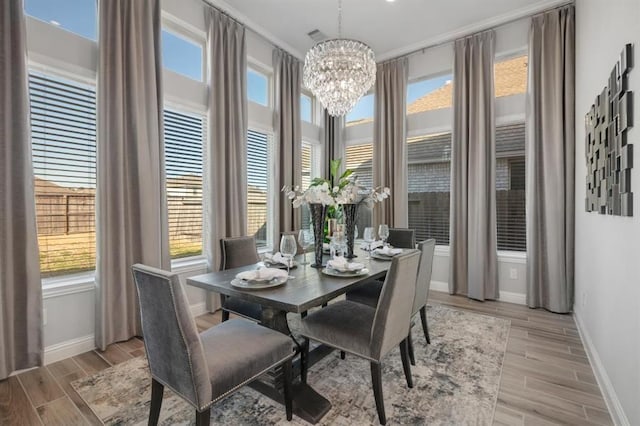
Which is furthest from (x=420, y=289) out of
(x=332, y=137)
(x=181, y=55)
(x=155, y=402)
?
(x=332, y=137)

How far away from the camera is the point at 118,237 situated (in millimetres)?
2740

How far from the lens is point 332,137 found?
545 cm

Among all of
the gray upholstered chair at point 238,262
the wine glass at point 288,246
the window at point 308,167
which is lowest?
the gray upholstered chair at point 238,262

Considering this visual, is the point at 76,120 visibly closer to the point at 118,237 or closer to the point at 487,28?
the point at 118,237

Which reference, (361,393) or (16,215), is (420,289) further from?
(16,215)

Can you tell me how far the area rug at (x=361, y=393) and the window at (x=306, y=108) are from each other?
3952 millimetres

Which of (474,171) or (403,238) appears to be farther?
(474,171)

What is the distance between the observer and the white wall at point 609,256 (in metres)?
1.56

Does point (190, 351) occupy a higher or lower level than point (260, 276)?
lower

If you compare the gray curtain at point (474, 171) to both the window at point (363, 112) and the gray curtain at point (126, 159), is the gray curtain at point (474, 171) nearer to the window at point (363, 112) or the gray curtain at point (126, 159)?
the window at point (363, 112)

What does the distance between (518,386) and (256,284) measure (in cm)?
191

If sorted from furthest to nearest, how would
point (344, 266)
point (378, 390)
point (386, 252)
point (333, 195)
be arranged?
point (386, 252) < point (333, 195) < point (344, 266) < point (378, 390)

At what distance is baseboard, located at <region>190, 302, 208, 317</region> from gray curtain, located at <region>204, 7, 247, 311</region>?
7 cm

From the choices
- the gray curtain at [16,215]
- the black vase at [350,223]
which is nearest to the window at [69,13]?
the gray curtain at [16,215]
